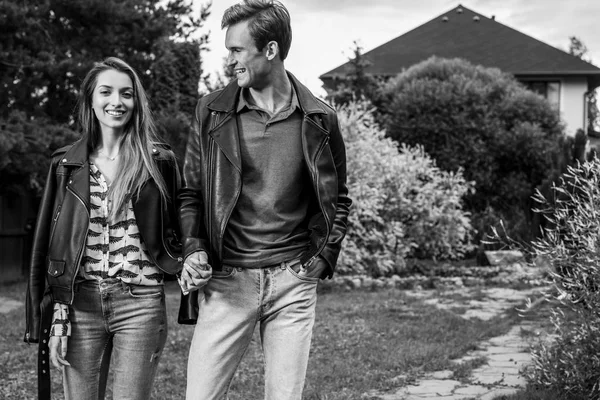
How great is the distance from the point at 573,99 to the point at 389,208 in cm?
1774

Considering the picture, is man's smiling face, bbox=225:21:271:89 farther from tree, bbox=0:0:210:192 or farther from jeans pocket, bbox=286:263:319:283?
tree, bbox=0:0:210:192

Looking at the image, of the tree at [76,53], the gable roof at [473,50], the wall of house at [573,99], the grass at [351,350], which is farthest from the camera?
the gable roof at [473,50]

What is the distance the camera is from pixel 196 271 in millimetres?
3199

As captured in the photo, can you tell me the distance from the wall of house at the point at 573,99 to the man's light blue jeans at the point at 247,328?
94.7ft

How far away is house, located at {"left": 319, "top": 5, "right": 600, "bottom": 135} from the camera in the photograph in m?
30.5

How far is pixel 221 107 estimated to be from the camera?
3.38m

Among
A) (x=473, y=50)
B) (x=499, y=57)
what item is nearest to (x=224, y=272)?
(x=499, y=57)

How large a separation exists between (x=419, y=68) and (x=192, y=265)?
71.1ft

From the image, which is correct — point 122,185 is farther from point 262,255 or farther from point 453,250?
point 453,250

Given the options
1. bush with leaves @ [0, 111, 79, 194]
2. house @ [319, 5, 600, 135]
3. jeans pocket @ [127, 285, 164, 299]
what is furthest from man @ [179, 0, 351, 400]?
house @ [319, 5, 600, 135]

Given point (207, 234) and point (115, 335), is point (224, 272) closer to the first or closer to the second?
point (207, 234)

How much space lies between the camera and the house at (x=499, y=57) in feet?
100

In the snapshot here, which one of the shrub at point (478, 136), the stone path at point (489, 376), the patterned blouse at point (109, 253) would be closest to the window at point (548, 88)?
the shrub at point (478, 136)

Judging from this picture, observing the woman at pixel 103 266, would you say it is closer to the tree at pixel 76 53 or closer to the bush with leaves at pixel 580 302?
the bush with leaves at pixel 580 302
